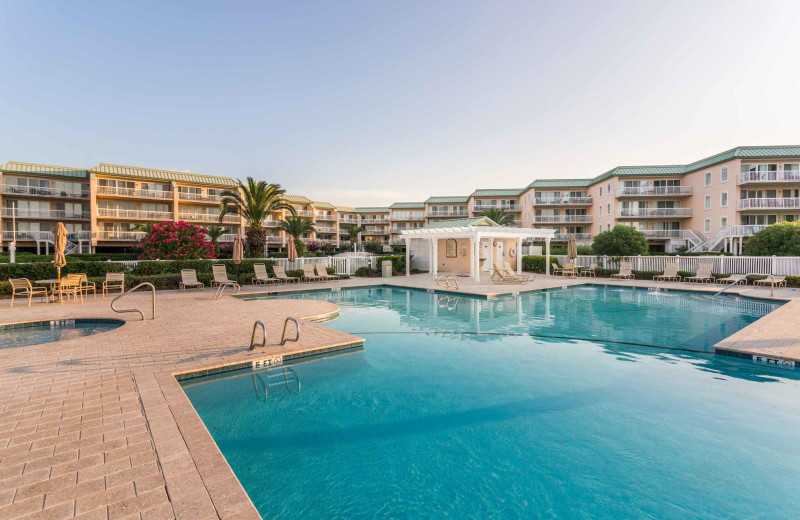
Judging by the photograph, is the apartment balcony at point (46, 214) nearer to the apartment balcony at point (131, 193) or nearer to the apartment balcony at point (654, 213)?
the apartment balcony at point (131, 193)

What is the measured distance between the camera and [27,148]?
115 feet

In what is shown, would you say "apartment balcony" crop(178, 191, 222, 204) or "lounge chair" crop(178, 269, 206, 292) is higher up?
"apartment balcony" crop(178, 191, 222, 204)

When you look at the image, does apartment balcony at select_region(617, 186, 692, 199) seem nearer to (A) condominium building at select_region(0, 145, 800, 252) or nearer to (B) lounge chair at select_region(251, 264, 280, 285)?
(A) condominium building at select_region(0, 145, 800, 252)

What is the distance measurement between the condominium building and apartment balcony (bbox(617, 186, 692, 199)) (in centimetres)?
9

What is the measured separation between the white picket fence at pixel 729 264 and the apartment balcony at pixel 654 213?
18.3 meters

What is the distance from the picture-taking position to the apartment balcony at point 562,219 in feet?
146

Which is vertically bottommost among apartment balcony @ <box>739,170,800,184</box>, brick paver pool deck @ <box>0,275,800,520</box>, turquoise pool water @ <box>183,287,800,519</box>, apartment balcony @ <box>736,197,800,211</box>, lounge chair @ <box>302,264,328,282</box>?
turquoise pool water @ <box>183,287,800,519</box>

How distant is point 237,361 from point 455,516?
4.22m

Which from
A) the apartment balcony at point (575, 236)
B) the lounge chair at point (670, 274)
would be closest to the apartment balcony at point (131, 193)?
the lounge chair at point (670, 274)

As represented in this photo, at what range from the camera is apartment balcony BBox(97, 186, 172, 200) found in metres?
35.7

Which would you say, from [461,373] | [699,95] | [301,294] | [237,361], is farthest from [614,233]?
[237,361]

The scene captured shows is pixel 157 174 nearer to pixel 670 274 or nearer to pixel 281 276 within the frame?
pixel 281 276

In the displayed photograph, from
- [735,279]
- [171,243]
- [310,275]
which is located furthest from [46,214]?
[735,279]

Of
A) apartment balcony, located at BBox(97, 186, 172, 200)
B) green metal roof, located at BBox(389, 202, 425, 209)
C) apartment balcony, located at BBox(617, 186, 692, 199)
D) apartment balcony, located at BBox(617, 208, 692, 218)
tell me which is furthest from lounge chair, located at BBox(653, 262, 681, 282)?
green metal roof, located at BBox(389, 202, 425, 209)
